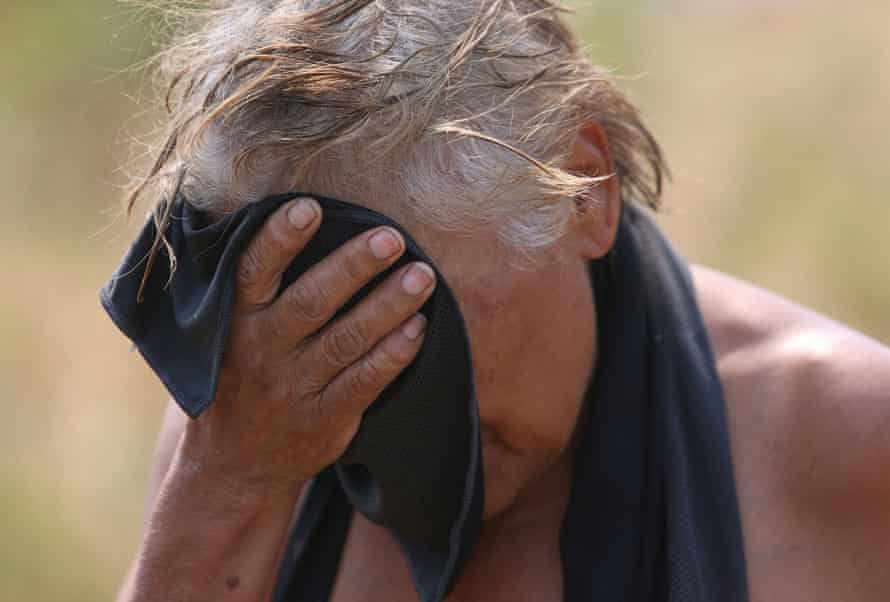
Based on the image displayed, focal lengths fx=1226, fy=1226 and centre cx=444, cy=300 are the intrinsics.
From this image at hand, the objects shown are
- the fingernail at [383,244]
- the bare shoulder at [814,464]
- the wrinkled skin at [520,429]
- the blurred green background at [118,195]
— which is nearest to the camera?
the fingernail at [383,244]

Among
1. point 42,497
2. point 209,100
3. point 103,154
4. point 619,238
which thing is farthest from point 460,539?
point 103,154

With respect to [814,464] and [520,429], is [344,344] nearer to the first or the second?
[520,429]

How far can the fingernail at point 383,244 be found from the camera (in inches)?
68.2

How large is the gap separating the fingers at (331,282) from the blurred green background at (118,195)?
231cm

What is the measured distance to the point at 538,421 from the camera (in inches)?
83.7

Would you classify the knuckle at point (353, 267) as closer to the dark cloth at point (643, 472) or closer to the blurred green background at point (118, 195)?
the dark cloth at point (643, 472)

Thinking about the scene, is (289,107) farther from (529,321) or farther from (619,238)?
(619,238)

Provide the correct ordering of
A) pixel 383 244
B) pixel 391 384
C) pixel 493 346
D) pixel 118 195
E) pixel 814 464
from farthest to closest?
pixel 118 195
pixel 814 464
pixel 493 346
pixel 391 384
pixel 383 244

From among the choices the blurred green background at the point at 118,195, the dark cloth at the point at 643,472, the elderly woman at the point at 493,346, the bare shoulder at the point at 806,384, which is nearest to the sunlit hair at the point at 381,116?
the elderly woman at the point at 493,346

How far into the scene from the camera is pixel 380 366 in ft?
5.89

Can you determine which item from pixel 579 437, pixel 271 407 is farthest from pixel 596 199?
pixel 271 407

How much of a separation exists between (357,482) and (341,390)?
322 millimetres

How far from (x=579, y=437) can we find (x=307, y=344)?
2.23 feet

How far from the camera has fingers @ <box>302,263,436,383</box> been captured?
176 centimetres
